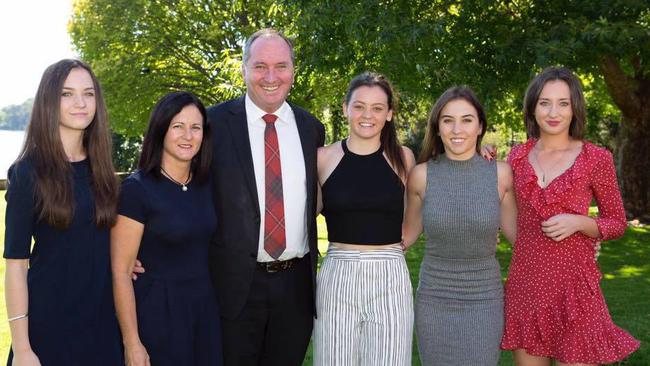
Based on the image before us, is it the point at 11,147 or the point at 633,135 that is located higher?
the point at 633,135

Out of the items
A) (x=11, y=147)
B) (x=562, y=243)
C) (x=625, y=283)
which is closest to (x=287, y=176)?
(x=562, y=243)

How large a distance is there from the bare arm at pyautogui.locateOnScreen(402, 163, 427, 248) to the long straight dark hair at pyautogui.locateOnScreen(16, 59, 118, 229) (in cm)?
175

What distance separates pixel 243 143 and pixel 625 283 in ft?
24.1

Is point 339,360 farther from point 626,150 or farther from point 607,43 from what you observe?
point 626,150

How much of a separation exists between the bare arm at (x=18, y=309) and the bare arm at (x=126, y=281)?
0.44 metres

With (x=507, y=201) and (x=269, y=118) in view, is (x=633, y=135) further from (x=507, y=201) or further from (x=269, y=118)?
(x=269, y=118)

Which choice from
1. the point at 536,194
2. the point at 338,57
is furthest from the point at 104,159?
the point at 338,57

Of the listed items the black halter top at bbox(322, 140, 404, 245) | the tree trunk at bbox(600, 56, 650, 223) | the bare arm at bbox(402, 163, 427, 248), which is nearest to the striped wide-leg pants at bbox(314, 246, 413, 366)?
the black halter top at bbox(322, 140, 404, 245)

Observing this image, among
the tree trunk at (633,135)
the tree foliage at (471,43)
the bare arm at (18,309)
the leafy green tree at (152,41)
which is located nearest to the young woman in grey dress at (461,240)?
the bare arm at (18,309)

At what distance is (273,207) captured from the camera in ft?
12.7

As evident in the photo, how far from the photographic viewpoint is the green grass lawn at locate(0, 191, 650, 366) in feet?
Result: 21.0

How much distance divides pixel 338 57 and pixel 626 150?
8.85 m

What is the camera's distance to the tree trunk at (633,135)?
1295cm

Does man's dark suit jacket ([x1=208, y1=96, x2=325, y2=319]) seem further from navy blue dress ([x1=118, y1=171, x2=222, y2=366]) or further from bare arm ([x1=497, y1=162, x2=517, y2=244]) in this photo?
bare arm ([x1=497, y1=162, x2=517, y2=244])
